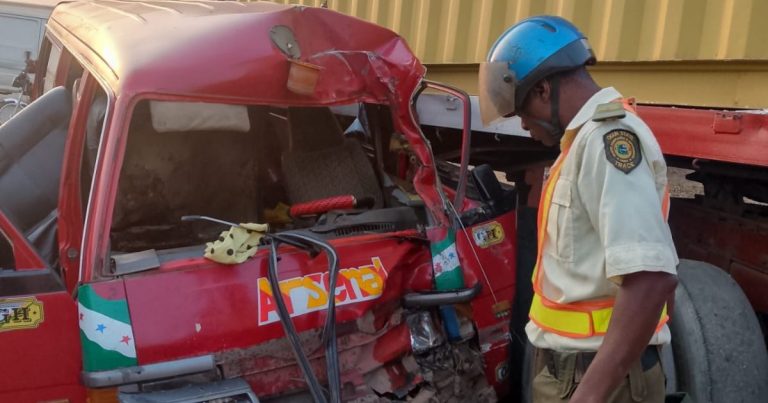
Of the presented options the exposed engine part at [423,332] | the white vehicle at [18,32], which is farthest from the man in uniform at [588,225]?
the white vehicle at [18,32]

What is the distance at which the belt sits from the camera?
1807 mm

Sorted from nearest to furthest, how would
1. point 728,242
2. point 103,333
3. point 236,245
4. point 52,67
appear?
point 103,333 → point 236,245 → point 728,242 → point 52,67

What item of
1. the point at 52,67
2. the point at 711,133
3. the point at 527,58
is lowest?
the point at 52,67

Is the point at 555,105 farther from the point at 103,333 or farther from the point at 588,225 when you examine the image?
the point at 103,333

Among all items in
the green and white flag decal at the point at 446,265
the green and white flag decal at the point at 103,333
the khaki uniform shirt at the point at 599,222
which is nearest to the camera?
the khaki uniform shirt at the point at 599,222

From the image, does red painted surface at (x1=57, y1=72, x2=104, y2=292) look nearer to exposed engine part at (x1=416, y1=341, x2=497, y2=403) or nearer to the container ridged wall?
exposed engine part at (x1=416, y1=341, x2=497, y2=403)

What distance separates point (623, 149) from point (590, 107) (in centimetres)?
18

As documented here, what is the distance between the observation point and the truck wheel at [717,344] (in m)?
2.80

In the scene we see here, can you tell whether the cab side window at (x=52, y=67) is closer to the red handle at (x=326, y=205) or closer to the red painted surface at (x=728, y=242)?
the red handle at (x=326, y=205)

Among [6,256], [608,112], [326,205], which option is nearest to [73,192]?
[6,256]

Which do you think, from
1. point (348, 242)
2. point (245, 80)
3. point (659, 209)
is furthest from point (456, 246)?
point (659, 209)

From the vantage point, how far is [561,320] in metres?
1.79

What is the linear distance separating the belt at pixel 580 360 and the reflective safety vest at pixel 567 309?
6cm

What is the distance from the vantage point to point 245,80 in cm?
280
